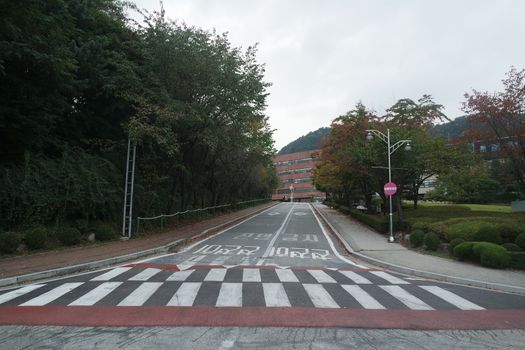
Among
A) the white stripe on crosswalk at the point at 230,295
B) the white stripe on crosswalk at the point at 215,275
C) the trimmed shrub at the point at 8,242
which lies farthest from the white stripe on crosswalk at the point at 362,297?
the trimmed shrub at the point at 8,242

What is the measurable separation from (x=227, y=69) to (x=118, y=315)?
1855 centimetres

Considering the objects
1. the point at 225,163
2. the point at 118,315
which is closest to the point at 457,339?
the point at 118,315

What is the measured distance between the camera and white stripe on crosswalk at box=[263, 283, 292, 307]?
7543 mm

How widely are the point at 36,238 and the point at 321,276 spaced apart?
10.3m

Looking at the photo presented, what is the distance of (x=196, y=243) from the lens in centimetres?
1880

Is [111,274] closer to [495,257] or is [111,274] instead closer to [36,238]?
[36,238]

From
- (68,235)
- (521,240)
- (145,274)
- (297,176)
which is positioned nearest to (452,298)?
(521,240)

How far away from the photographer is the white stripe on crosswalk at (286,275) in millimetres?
10105

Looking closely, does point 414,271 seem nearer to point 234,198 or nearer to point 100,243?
point 100,243

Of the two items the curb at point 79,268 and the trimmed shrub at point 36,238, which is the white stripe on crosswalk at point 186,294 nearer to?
the curb at point 79,268

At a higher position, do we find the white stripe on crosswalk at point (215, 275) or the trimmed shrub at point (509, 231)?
the trimmed shrub at point (509, 231)

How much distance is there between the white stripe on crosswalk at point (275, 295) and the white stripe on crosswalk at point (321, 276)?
4.50 feet

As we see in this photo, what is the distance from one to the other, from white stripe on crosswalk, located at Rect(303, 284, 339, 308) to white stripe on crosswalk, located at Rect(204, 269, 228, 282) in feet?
7.20

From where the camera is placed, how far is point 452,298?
8.63 metres
